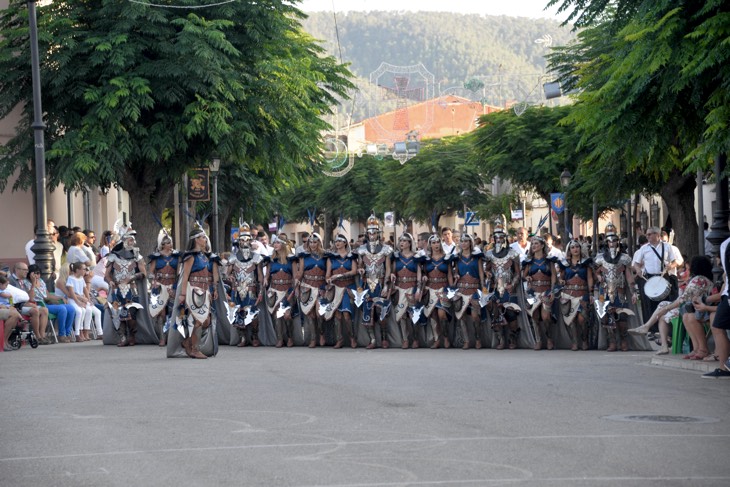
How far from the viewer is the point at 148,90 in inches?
1207

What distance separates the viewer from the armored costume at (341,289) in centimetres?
2316

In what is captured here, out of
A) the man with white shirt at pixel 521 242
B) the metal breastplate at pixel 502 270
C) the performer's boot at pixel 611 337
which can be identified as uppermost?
the man with white shirt at pixel 521 242

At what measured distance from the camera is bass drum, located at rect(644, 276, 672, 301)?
70.6 ft

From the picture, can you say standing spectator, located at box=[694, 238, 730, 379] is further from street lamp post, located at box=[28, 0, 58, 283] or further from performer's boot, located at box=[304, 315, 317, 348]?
street lamp post, located at box=[28, 0, 58, 283]

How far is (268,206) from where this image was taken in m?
49.5

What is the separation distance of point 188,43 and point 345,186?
61747 mm

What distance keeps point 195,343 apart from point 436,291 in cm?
463

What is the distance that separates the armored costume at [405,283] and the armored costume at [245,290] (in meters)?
2.43

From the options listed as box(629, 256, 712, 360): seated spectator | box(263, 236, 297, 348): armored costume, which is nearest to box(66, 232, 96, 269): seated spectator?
box(263, 236, 297, 348): armored costume

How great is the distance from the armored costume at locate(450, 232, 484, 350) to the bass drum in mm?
2654

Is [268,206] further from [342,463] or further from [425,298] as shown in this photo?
[342,463]

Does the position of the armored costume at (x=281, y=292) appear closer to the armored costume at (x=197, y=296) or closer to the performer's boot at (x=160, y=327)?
the performer's boot at (x=160, y=327)

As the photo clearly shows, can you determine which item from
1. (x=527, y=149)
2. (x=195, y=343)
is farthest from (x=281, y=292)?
(x=527, y=149)

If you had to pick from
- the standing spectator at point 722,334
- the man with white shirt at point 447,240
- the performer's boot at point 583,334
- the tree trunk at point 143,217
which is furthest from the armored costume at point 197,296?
the tree trunk at point 143,217
